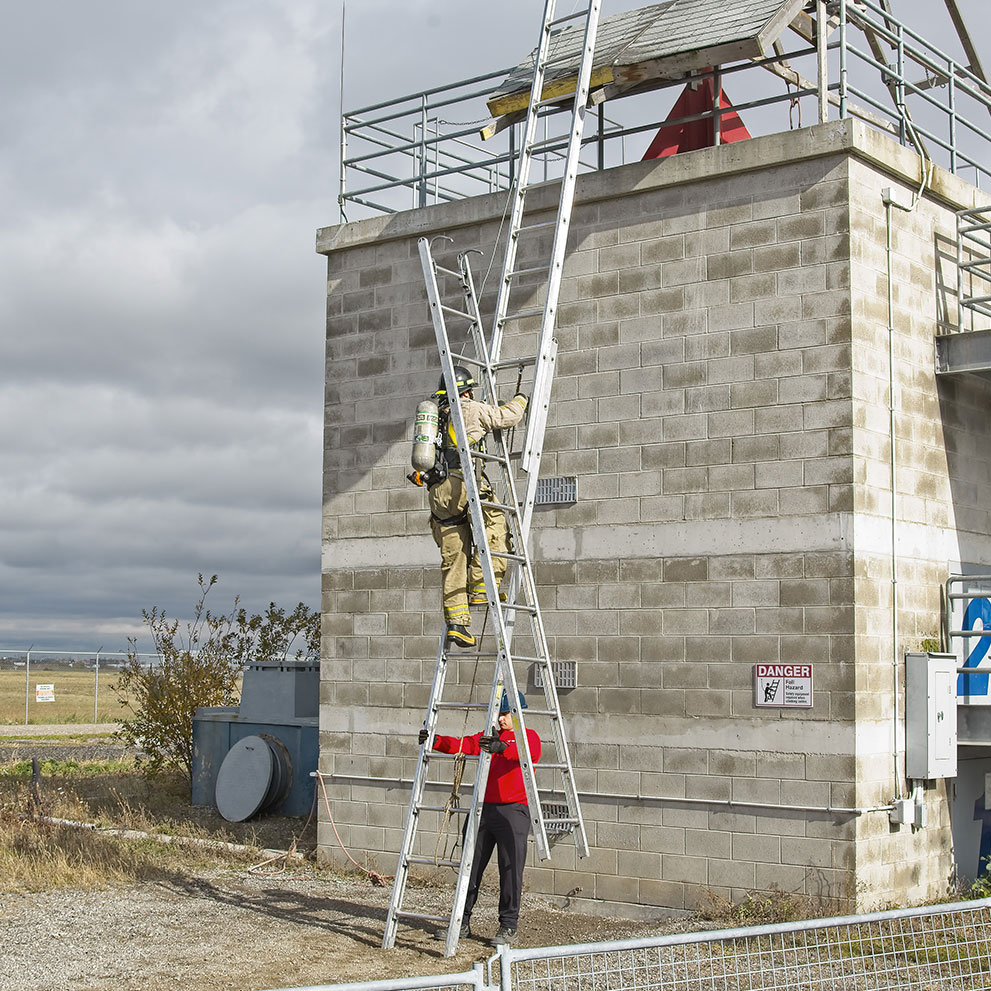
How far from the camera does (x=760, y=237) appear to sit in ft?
36.5

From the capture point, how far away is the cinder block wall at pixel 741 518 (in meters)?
10.5

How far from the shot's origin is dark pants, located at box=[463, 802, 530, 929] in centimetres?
948

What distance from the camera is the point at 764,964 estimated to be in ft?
28.5

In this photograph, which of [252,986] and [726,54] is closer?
[252,986]

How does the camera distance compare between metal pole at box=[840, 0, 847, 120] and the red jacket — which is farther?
metal pole at box=[840, 0, 847, 120]

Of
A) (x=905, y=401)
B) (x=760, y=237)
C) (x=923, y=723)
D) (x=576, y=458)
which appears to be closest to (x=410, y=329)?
(x=576, y=458)

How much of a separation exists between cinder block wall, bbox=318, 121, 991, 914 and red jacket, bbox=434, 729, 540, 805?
2117 millimetres

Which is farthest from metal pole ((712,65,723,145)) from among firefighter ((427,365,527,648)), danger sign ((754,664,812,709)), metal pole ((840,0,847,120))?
danger sign ((754,664,812,709))

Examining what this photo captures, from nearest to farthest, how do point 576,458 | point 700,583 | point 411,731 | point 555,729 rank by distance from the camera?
1. point 555,729
2. point 700,583
3. point 576,458
4. point 411,731

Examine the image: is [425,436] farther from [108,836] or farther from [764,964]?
[108,836]

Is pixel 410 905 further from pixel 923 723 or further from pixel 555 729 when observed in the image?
pixel 923 723

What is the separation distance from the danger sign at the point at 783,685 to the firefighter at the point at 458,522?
2698 mm

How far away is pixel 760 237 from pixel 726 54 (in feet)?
5.92

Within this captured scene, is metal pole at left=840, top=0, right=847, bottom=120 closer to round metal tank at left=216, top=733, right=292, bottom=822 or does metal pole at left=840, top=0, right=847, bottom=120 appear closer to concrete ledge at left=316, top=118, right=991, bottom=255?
concrete ledge at left=316, top=118, right=991, bottom=255
